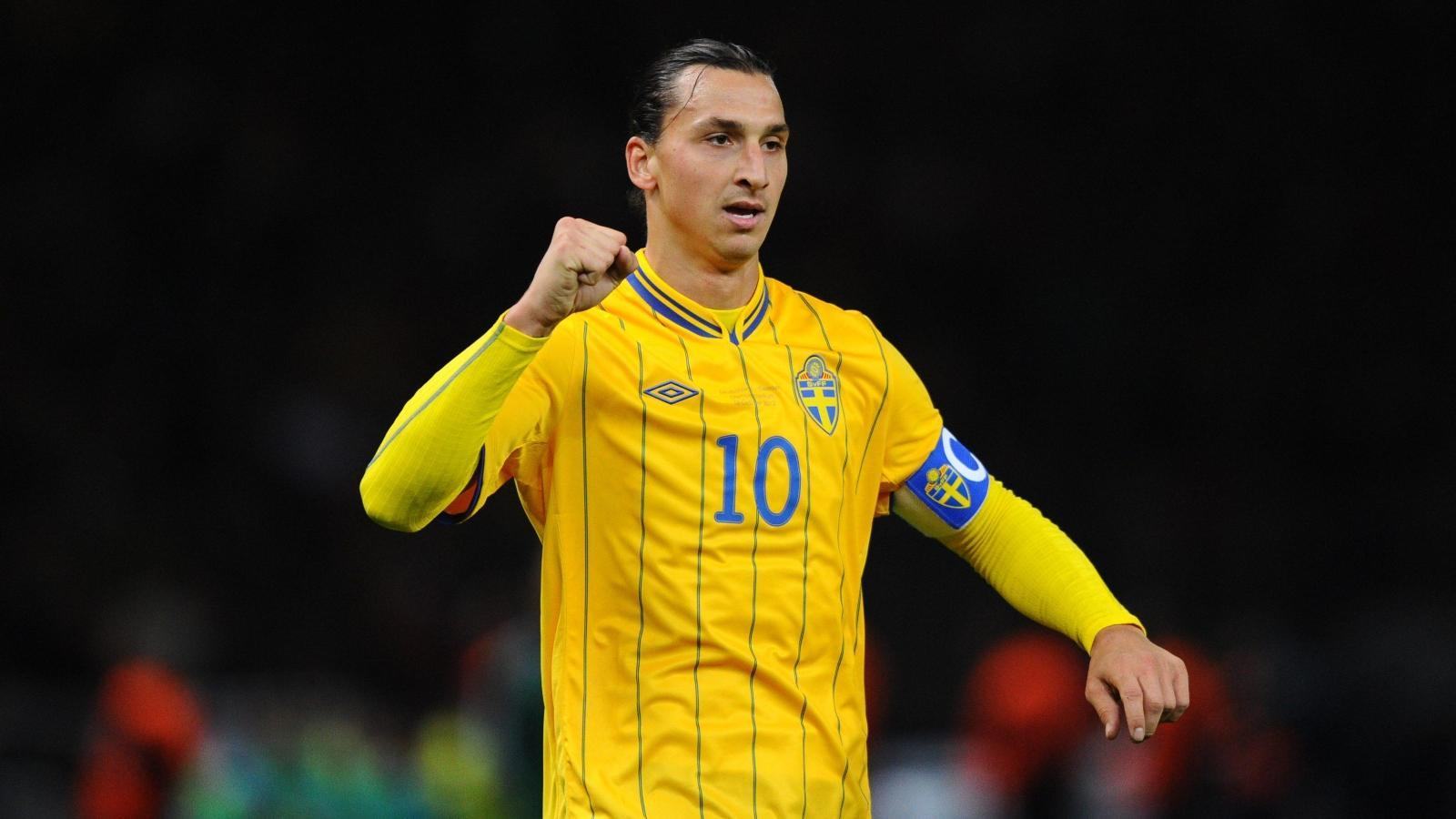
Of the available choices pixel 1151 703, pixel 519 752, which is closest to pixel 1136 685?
pixel 1151 703

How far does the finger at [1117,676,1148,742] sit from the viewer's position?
3.02 meters

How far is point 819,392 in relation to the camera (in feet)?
10.8

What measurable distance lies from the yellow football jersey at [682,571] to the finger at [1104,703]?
0.41 m

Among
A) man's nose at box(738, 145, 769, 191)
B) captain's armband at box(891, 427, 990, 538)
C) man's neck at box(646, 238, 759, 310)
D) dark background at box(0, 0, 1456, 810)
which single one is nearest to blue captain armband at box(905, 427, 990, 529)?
captain's armband at box(891, 427, 990, 538)

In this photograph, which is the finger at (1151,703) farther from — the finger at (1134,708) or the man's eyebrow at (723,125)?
the man's eyebrow at (723,125)

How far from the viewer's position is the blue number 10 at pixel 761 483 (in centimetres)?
313

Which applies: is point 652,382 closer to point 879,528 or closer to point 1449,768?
point 1449,768

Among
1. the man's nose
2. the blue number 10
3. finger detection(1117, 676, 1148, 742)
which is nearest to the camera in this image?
finger detection(1117, 676, 1148, 742)

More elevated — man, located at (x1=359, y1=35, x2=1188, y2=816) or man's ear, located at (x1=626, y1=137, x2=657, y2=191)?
man's ear, located at (x1=626, y1=137, x2=657, y2=191)

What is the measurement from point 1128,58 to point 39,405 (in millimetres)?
6450

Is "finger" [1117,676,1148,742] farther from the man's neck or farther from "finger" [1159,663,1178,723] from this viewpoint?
the man's neck

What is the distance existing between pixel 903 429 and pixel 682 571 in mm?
559

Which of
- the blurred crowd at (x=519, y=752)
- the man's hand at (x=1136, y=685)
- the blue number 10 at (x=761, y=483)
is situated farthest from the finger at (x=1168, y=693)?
the blurred crowd at (x=519, y=752)

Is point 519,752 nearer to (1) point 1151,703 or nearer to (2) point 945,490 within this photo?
(2) point 945,490
